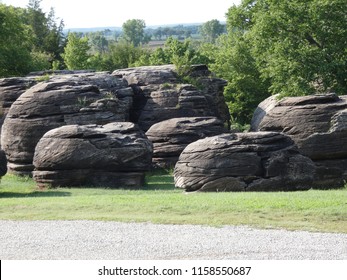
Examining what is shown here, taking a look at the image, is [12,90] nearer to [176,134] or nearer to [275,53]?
[176,134]

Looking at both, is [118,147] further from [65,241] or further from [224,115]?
[224,115]

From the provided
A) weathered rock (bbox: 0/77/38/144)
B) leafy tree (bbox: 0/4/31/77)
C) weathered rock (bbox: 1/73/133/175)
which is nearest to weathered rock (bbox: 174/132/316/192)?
weathered rock (bbox: 1/73/133/175)

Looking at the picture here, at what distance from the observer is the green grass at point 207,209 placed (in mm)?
19500

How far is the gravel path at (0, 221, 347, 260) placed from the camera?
50.0ft

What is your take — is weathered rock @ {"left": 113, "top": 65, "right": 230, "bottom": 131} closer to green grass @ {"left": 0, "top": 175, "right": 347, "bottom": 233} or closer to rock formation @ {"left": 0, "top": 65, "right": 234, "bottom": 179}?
rock formation @ {"left": 0, "top": 65, "right": 234, "bottom": 179}

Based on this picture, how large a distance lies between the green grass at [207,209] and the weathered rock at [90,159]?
6368 mm

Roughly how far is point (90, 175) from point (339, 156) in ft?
37.1

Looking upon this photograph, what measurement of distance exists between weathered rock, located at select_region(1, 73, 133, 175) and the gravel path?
1873 centimetres

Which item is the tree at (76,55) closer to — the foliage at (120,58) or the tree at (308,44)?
the foliage at (120,58)

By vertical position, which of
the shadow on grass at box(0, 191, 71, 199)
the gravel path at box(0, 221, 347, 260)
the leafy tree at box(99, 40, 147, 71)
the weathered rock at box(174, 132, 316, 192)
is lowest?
the leafy tree at box(99, 40, 147, 71)

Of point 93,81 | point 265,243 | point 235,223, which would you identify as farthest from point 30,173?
point 265,243

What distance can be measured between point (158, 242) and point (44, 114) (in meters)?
22.3

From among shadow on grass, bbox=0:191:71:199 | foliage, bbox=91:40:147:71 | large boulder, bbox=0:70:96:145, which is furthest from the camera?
foliage, bbox=91:40:147:71

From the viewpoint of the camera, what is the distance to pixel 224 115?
50.2 metres
